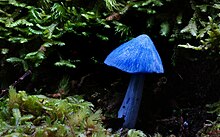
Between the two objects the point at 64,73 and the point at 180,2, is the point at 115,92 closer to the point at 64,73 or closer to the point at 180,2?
the point at 64,73

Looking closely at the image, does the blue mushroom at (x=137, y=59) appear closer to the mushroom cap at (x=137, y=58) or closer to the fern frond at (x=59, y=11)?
the mushroom cap at (x=137, y=58)

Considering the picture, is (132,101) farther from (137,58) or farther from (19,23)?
(19,23)

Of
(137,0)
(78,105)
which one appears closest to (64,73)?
(78,105)

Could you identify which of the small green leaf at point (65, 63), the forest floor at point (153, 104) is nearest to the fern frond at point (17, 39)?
the small green leaf at point (65, 63)

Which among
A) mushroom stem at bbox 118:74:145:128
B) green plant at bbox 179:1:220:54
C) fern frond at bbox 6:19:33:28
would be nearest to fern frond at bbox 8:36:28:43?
fern frond at bbox 6:19:33:28

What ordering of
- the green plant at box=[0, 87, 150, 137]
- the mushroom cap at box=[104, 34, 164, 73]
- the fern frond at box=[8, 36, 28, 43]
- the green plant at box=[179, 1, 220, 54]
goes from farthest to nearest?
the fern frond at box=[8, 36, 28, 43] < the green plant at box=[179, 1, 220, 54] < the mushroom cap at box=[104, 34, 164, 73] < the green plant at box=[0, 87, 150, 137]

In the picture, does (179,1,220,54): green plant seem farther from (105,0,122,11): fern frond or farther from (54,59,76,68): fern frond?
(54,59,76,68): fern frond
